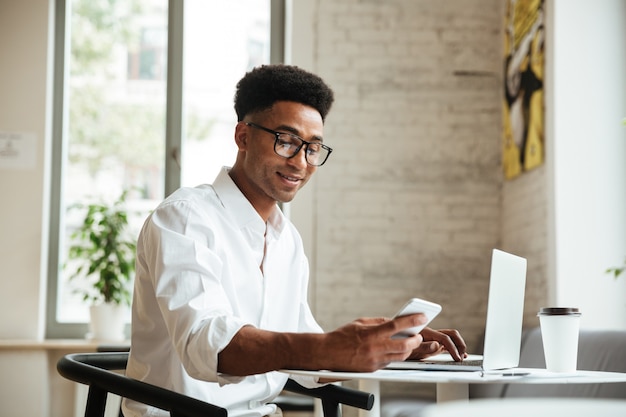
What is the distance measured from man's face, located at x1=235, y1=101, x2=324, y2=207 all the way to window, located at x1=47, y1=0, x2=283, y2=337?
304 cm

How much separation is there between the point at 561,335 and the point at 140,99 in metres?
3.91

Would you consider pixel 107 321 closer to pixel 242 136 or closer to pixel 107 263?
pixel 107 263

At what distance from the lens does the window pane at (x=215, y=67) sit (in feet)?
16.3

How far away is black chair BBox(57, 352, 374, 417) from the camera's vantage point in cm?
137

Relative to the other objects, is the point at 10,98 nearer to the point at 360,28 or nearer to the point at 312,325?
the point at 360,28

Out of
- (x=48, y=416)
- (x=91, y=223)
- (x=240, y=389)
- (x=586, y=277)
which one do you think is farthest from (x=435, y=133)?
(x=240, y=389)

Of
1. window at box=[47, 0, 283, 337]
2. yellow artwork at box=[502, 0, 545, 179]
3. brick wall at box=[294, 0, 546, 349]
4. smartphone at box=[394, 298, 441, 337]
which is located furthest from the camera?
window at box=[47, 0, 283, 337]

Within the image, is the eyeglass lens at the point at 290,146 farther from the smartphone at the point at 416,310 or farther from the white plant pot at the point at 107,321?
the white plant pot at the point at 107,321

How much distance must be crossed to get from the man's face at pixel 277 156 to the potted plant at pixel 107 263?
111 inches

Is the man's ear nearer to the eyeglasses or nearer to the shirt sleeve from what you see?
the eyeglasses

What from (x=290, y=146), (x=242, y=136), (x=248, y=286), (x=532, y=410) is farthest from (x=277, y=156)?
(x=532, y=410)

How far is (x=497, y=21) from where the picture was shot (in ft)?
15.9

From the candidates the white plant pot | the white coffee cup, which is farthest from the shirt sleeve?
the white plant pot

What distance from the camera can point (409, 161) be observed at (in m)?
4.75
